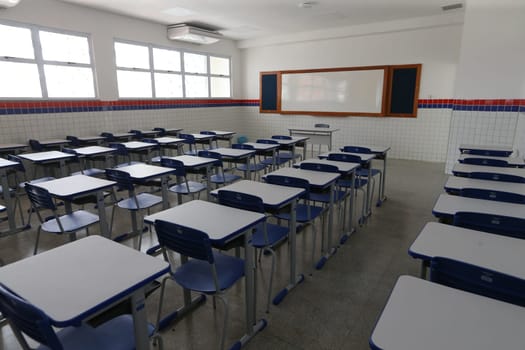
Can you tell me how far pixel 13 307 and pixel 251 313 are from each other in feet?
4.51

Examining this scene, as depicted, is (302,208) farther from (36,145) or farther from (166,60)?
(166,60)

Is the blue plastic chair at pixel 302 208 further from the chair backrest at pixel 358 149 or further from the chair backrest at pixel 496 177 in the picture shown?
the chair backrest at pixel 358 149

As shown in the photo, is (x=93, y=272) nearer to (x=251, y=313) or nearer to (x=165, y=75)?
(x=251, y=313)

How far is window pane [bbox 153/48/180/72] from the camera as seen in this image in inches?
318

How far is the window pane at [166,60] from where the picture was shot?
8.07m

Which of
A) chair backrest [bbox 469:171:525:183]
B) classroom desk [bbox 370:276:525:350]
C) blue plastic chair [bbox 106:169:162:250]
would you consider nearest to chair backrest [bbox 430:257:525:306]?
classroom desk [bbox 370:276:525:350]

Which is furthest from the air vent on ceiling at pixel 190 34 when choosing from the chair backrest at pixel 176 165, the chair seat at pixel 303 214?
the chair seat at pixel 303 214

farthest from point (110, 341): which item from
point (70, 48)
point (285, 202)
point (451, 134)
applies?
point (451, 134)

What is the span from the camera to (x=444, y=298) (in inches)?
52.4

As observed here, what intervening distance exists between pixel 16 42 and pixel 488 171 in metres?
7.21

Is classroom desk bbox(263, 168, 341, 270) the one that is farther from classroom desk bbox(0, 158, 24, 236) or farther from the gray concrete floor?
classroom desk bbox(0, 158, 24, 236)

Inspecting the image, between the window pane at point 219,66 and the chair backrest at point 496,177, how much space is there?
314 inches

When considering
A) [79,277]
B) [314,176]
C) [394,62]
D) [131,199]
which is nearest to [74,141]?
[131,199]

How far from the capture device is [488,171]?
11.5 ft
